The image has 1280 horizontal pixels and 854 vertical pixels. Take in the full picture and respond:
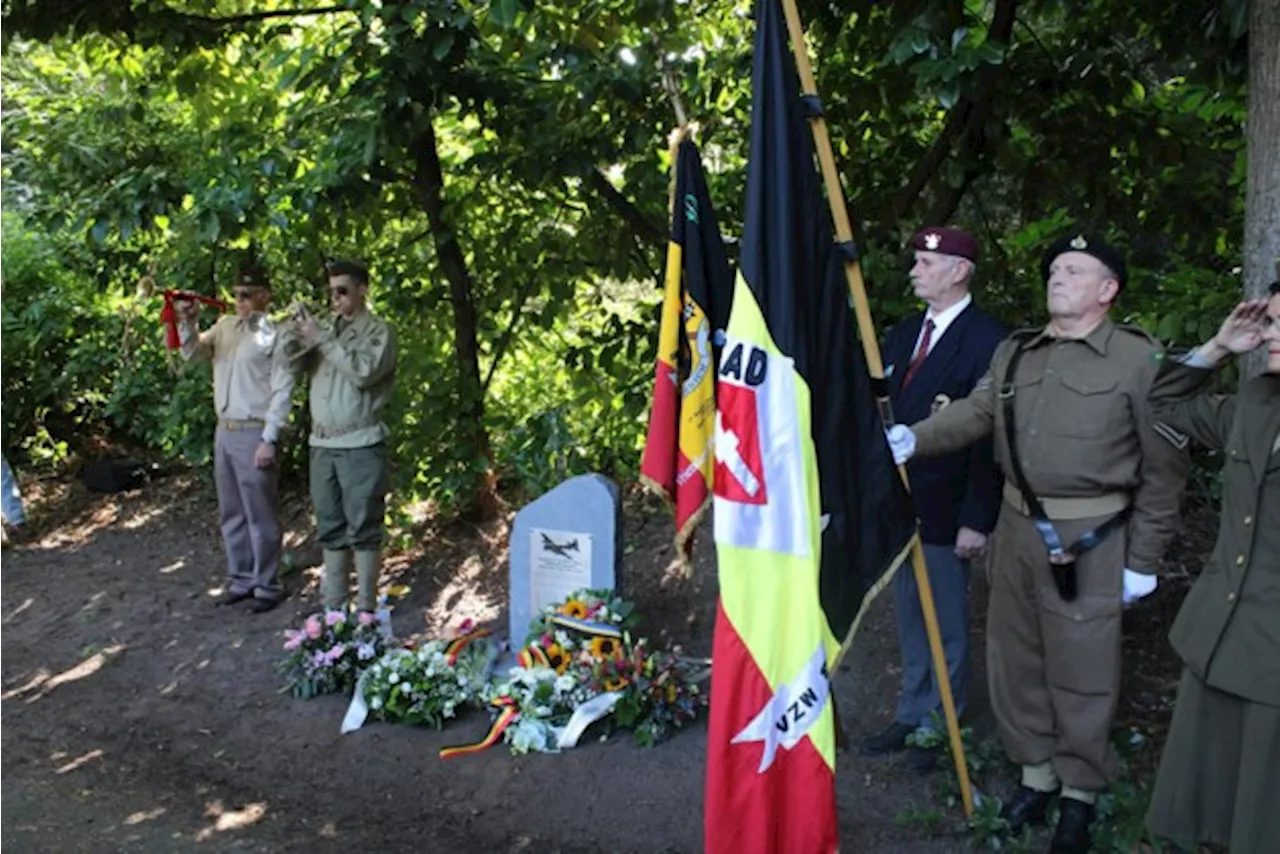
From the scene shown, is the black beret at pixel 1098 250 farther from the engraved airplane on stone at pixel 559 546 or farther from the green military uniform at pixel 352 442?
the green military uniform at pixel 352 442

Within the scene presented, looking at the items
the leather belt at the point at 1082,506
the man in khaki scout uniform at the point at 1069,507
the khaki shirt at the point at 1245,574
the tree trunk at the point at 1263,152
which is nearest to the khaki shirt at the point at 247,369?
the man in khaki scout uniform at the point at 1069,507

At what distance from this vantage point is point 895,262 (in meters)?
5.68

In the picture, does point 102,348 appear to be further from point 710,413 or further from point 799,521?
point 799,521

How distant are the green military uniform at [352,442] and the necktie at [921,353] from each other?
2.95m

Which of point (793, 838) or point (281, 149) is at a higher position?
point (281, 149)

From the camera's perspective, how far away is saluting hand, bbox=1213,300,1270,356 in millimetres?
3008

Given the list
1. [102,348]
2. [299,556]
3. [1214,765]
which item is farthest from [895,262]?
[102,348]

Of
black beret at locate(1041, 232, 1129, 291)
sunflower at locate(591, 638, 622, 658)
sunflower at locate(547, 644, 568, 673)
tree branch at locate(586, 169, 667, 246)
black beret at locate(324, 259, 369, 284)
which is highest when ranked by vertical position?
tree branch at locate(586, 169, 667, 246)

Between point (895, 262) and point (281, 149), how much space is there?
3018 mm

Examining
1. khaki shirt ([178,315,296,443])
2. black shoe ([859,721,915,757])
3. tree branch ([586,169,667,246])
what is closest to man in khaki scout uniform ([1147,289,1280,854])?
black shoe ([859,721,915,757])

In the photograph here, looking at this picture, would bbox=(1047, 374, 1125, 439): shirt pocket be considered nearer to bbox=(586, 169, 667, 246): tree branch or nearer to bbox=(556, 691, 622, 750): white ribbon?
bbox=(556, 691, 622, 750): white ribbon

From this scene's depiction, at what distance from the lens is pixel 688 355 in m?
3.98

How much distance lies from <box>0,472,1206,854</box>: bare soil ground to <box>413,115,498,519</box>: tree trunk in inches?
30.6

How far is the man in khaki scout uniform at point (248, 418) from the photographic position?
6.74 m
